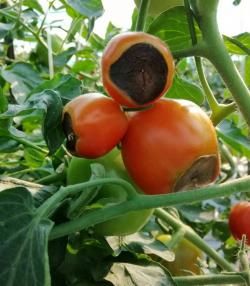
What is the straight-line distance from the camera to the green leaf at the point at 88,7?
96cm

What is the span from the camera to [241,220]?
1.01 meters

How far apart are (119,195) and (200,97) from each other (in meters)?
0.28

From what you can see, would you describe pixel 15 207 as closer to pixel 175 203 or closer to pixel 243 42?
pixel 175 203

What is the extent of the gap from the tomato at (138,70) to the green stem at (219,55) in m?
0.07

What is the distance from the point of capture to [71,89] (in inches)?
33.3

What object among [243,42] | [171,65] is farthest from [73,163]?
[243,42]

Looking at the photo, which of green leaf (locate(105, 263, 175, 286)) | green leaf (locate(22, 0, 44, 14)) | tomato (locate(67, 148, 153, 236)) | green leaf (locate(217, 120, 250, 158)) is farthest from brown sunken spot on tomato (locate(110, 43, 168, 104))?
green leaf (locate(22, 0, 44, 14))

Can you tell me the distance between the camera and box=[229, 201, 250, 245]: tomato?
1.00m

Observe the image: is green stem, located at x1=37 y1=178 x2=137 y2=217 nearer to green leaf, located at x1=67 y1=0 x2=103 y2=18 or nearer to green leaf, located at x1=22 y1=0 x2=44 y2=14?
green leaf, located at x1=67 y1=0 x2=103 y2=18

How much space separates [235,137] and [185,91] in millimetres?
148

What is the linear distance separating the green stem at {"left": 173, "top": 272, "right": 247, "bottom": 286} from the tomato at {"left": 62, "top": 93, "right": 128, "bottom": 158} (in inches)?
9.6

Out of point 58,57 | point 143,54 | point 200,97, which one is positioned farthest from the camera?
point 58,57

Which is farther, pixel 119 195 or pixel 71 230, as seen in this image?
pixel 119 195

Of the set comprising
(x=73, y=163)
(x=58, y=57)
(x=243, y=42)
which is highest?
(x=243, y=42)
